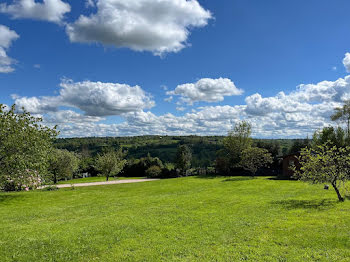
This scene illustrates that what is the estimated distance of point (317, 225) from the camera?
1234 cm

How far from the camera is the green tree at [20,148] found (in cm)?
2052

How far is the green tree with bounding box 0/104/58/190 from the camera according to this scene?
2052cm

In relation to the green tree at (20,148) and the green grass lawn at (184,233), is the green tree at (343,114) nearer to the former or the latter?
the green grass lawn at (184,233)

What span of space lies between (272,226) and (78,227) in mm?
10850

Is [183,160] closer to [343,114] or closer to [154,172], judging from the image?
[154,172]

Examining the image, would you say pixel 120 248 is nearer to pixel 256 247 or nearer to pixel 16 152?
pixel 256 247

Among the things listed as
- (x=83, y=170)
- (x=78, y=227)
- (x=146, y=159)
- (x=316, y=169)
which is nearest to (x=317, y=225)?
(x=316, y=169)

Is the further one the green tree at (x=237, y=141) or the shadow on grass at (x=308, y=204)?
the green tree at (x=237, y=141)

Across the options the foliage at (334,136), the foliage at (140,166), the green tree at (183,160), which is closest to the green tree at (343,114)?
the foliage at (334,136)

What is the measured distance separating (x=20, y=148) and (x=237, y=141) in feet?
153

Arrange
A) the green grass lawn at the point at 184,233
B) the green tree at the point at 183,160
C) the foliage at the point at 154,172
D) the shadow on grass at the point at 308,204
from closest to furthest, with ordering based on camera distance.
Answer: the green grass lawn at the point at 184,233 < the shadow on grass at the point at 308,204 < the green tree at the point at 183,160 < the foliage at the point at 154,172

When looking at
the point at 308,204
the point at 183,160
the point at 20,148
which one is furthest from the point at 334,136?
the point at 20,148

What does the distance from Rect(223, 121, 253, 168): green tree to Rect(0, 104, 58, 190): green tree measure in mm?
42559

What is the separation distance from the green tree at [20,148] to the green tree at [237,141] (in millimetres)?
42559
